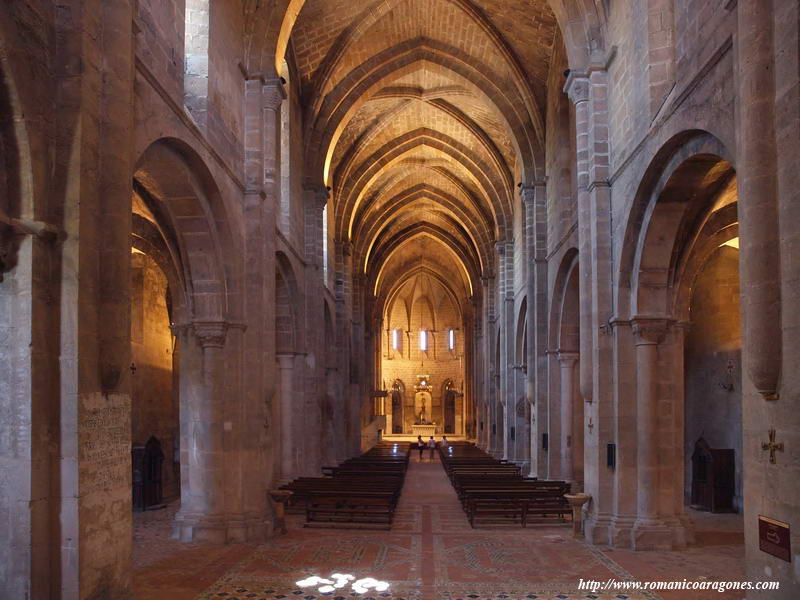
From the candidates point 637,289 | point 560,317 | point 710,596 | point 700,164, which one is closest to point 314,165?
point 560,317

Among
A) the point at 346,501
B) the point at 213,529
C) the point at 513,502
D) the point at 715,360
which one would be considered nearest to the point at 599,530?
the point at 513,502

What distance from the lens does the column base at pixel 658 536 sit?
13750 millimetres

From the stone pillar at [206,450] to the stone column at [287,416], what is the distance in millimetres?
7180

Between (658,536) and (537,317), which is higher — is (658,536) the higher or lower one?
the lower one

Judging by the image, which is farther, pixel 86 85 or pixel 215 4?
pixel 215 4

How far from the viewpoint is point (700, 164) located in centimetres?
1201

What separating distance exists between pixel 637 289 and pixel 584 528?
5073 mm

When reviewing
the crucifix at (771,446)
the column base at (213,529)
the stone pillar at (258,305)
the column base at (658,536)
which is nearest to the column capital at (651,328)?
the column base at (658,536)

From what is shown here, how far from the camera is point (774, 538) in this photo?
7812 mm

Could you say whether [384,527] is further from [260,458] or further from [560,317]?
[560,317]

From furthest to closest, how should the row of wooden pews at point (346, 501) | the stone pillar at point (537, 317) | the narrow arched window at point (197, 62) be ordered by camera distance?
the stone pillar at point (537, 317), the row of wooden pews at point (346, 501), the narrow arched window at point (197, 62)

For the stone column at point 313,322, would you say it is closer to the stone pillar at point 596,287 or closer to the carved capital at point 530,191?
the carved capital at point 530,191

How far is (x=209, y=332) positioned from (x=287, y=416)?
322 inches

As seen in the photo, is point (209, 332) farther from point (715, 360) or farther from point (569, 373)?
point (715, 360)
